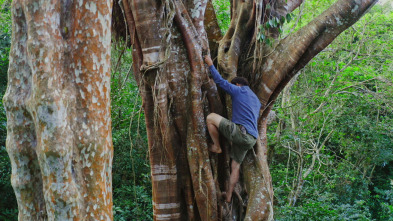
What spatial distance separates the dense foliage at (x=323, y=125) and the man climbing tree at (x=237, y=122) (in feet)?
10.0

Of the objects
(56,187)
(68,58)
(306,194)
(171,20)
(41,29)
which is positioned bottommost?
(306,194)

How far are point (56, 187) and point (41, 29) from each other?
103cm

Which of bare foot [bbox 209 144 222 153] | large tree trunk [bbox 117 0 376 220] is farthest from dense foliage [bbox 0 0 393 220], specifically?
bare foot [bbox 209 144 222 153]

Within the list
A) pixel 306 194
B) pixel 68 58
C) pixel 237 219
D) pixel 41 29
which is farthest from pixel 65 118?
pixel 306 194

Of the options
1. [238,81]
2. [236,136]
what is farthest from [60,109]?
[238,81]

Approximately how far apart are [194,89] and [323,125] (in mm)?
5747

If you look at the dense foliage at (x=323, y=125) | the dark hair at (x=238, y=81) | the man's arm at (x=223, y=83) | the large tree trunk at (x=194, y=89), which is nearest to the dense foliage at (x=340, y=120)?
the dense foliage at (x=323, y=125)

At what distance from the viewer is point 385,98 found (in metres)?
9.45

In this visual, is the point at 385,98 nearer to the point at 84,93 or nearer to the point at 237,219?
the point at 237,219

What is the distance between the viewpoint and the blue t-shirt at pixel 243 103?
457cm

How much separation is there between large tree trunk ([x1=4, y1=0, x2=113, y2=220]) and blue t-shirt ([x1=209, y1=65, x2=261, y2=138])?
2.01 metres

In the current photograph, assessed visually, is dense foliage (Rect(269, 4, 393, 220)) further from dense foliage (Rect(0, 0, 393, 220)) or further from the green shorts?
the green shorts

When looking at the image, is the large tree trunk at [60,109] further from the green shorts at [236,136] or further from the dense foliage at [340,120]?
the dense foliage at [340,120]

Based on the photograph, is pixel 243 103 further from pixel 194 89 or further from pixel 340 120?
pixel 340 120
